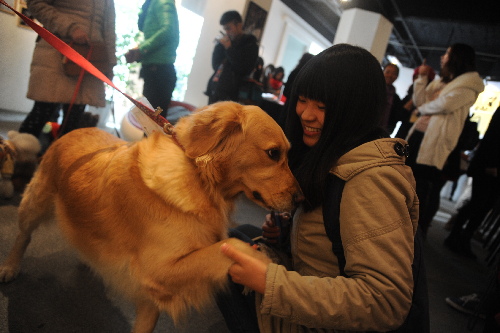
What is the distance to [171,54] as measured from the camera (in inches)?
130

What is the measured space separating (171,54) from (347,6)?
5.10m

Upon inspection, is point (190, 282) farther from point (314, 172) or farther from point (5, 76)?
point (5, 76)

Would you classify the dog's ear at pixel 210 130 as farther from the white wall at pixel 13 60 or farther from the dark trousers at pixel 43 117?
the white wall at pixel 13 60

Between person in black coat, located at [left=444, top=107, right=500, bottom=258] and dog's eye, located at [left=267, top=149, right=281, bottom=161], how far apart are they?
343 cm

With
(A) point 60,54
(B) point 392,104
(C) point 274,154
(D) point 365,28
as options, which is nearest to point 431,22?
(D) point 365,28

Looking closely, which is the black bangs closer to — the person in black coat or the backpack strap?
the backpack strap

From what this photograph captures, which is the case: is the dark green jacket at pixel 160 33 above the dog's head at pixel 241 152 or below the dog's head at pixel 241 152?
above

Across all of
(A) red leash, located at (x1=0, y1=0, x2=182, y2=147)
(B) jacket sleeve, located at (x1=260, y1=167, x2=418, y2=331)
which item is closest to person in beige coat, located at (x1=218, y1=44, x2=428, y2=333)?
(B) jacket sleeve, located at (x1=260, y1=167, x2=418, y2=331)

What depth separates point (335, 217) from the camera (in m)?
1.04

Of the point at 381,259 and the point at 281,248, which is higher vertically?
the point at 381,259

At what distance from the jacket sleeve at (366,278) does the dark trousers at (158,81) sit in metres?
2.89

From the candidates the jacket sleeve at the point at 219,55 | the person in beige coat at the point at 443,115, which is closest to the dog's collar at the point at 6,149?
the jacket sleeve at the point at 219,55

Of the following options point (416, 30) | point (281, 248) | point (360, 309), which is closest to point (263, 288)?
point (360, 309)

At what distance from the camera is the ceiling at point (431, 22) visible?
777 centimetres
